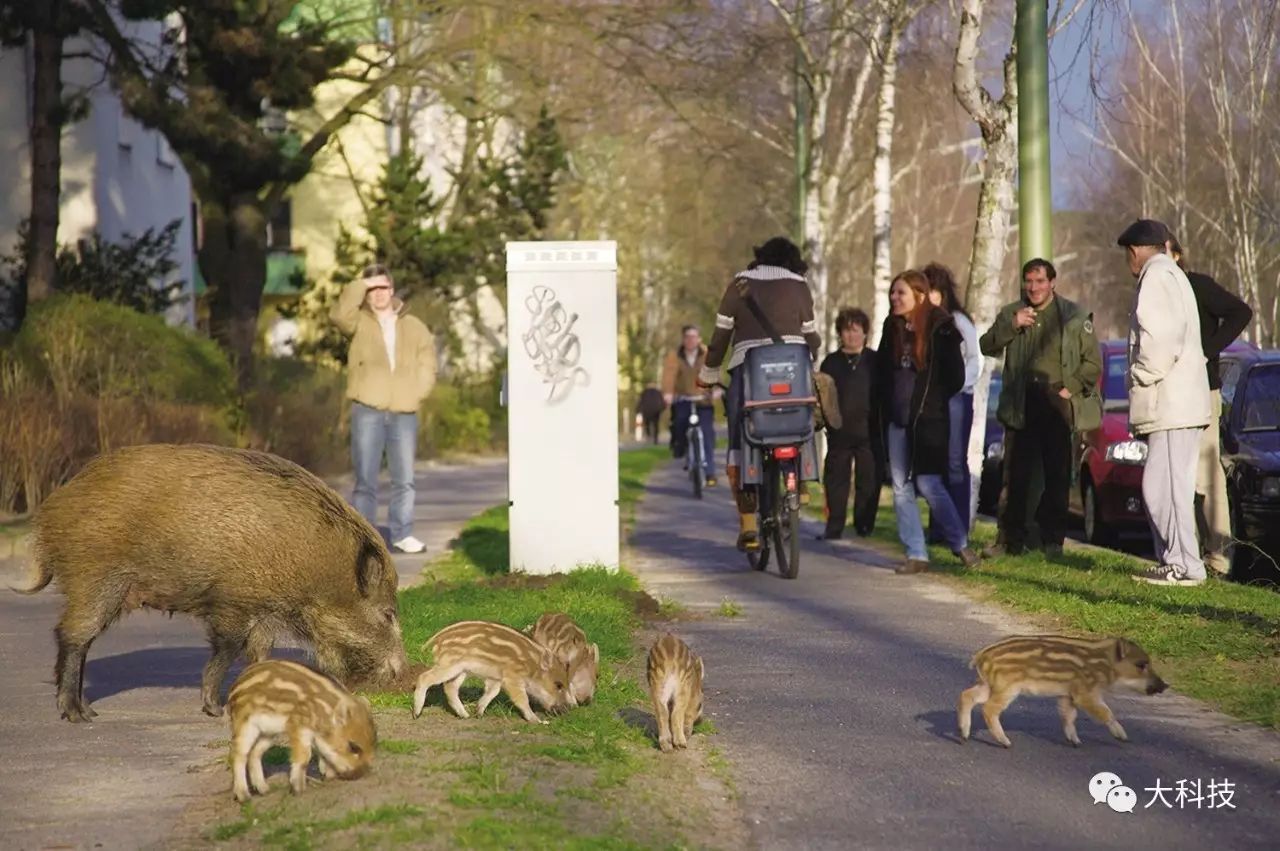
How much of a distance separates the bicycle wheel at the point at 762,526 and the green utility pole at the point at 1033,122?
2832 millimetres

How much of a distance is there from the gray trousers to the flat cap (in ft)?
3.82

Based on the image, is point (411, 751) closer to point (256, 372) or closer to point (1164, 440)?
point (1164, 440)

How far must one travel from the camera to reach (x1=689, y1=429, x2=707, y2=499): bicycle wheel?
23844mm

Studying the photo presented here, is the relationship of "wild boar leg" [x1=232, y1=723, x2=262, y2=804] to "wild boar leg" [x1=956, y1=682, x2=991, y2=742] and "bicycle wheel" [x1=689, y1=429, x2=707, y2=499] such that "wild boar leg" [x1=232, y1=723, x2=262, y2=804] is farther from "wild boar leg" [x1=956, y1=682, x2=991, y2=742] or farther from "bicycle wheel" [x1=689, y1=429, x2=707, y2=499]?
"bicycle wheel" [x1=689, y1=429, x2=707, y2=499]

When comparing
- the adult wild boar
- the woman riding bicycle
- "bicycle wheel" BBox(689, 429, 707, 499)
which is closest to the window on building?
"bicycle wheel" BBox(689, 429, 707, 499)

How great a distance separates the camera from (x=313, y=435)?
25406 mm

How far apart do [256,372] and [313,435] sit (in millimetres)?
3585

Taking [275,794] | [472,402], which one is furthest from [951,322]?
[472,402]

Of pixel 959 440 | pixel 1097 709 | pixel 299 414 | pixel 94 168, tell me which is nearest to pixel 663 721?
pixel 1097 709

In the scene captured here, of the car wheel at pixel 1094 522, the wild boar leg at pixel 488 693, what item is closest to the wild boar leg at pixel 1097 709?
the wild boar leg at pixel 488 693

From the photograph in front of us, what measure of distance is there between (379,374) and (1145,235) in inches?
224

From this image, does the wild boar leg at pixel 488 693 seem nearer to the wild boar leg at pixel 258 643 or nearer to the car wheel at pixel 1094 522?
the wild boar leg at pixel 258 643

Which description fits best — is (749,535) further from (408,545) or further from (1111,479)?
(1111,479)

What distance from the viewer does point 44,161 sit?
2209 cm
